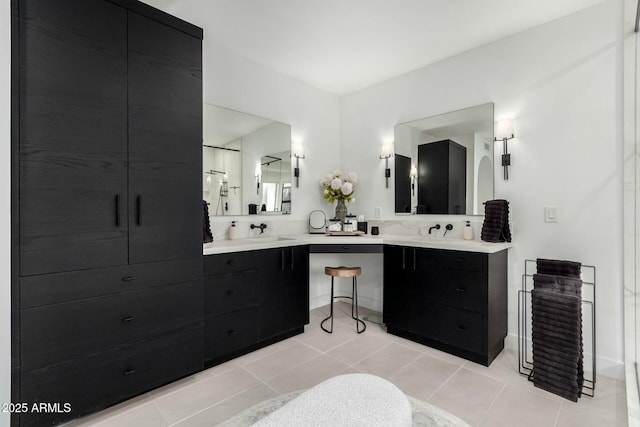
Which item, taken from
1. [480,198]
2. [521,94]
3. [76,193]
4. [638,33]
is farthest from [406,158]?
[76,193]

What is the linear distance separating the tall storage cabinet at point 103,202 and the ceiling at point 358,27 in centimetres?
54

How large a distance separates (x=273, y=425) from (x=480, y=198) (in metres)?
2.58

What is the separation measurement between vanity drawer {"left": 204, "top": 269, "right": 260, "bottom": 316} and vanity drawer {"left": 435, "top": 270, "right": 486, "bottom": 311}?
5.05 feet

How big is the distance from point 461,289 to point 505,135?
1368 millimetres

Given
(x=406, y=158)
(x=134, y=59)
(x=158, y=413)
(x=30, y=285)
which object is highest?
(x=134, y=59)

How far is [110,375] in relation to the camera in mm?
1826

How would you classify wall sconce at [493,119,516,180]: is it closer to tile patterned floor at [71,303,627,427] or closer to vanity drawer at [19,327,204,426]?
tile patterned floor at [71,303,627,427]

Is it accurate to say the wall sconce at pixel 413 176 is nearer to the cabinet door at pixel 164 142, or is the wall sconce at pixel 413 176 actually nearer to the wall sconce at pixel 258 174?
the wall sconce at pixel 258 174

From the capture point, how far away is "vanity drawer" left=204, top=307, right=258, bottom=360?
232 cm

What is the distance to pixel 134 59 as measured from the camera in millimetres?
1901

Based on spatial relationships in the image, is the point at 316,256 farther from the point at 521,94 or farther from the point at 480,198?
the point at 521,94

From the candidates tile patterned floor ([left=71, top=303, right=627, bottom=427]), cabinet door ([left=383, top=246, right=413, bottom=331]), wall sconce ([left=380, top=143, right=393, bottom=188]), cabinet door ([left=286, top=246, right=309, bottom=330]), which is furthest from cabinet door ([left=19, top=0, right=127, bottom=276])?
wall sconce ([left=380, top=143, right=393, bottom=188])

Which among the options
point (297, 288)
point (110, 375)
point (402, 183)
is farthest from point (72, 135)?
point (402, 183)
